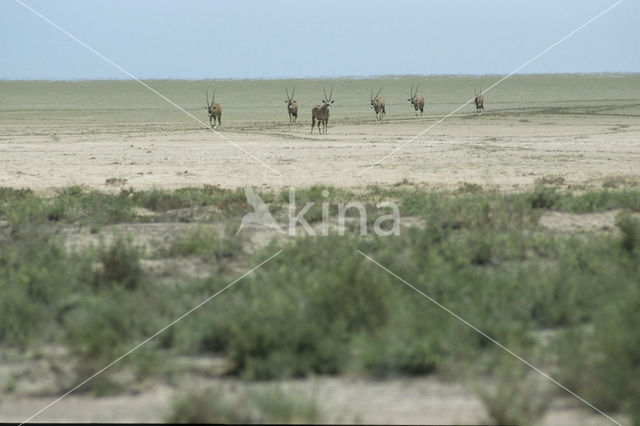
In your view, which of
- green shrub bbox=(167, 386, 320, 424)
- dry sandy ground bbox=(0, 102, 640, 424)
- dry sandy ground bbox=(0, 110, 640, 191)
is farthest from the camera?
dry sandy ground bbox=(0, 110, 640, 191)

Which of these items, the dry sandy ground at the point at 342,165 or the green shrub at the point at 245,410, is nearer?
the green shrub at the point at 245,410

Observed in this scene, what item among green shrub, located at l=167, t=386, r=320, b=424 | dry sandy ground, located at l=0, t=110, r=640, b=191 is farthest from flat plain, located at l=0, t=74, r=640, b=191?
green shrub, located at l=167, t=386, r=320, b=424

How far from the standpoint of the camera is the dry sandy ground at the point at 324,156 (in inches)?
682

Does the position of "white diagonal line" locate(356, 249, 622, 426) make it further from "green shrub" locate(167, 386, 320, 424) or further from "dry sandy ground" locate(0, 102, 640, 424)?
"green shrub" locate(167, 386, 320, 424)

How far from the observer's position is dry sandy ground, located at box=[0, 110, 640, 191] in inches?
682

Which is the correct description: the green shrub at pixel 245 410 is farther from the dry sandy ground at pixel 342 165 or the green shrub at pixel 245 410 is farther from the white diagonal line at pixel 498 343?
the white diagonal line at pixel 498 343

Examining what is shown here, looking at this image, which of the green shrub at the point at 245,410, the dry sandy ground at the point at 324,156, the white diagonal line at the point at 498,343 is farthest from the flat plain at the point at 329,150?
the green shrub at the point at 245,410

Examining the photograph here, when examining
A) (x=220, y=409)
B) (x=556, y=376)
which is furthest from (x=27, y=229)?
(x=556, y=376)

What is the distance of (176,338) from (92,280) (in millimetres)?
1978

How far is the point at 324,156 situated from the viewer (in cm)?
2166

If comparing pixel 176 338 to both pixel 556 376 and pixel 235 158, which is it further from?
pixel 235 158

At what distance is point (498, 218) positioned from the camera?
11016 millimetres

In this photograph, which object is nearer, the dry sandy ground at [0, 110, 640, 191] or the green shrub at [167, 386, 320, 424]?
the green shrub at [167, 386, 320, 424]

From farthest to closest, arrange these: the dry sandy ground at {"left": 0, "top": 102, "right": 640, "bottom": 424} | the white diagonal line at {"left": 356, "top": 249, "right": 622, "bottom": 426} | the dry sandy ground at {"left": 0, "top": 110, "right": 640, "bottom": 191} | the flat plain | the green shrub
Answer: the flat plain < the dry sandy ground at {"left": 0, "top": 110, "right": 640, "bottom": 191} < the dry sandy ground at {"left": 0, "top": 102, "right": 640, "bottom": 424} < the white diagonal line at {"left": 356, "top": 249, "right": 622, "bottom": 426} < the green shrub
